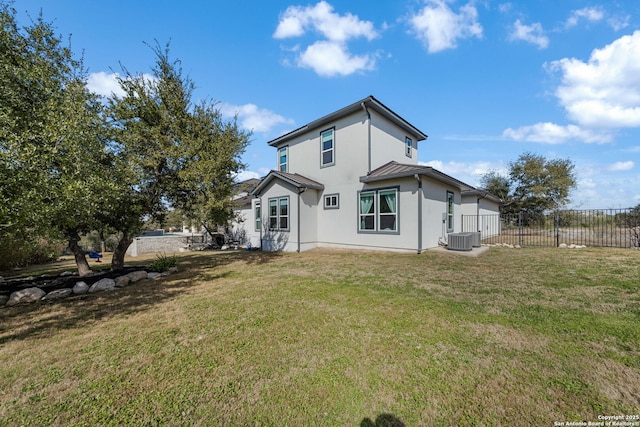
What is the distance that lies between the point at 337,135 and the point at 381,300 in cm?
986

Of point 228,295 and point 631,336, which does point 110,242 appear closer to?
point 228,295

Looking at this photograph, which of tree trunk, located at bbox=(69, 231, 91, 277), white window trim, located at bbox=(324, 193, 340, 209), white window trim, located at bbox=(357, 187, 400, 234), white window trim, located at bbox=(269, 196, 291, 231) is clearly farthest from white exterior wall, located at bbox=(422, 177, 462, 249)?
tree trunk, located at bbox=(69, 231, 91, 277)

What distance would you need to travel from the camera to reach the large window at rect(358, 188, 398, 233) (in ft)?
36.4

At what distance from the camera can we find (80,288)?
6.00 metres

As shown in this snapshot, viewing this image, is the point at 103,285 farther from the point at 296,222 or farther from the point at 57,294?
the point at 296,222

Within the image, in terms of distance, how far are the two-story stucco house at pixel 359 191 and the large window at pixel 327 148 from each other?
52 millimetres

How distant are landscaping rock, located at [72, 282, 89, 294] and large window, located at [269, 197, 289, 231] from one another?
841cm

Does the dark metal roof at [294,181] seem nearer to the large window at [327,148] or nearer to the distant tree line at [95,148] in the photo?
the large window at [327,148]

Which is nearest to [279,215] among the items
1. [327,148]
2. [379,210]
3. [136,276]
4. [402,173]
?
[327,148]

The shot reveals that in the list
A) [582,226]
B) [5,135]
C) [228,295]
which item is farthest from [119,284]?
[582,226]

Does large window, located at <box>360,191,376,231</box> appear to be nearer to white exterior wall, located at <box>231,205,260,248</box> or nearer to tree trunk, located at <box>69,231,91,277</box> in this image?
white exterior wall, located at <box>231,205,260,248</box>

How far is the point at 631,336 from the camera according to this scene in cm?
323

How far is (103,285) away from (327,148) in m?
10.7

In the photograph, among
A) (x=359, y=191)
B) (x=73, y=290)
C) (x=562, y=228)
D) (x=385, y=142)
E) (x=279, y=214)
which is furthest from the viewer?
(x=562, y=228)
